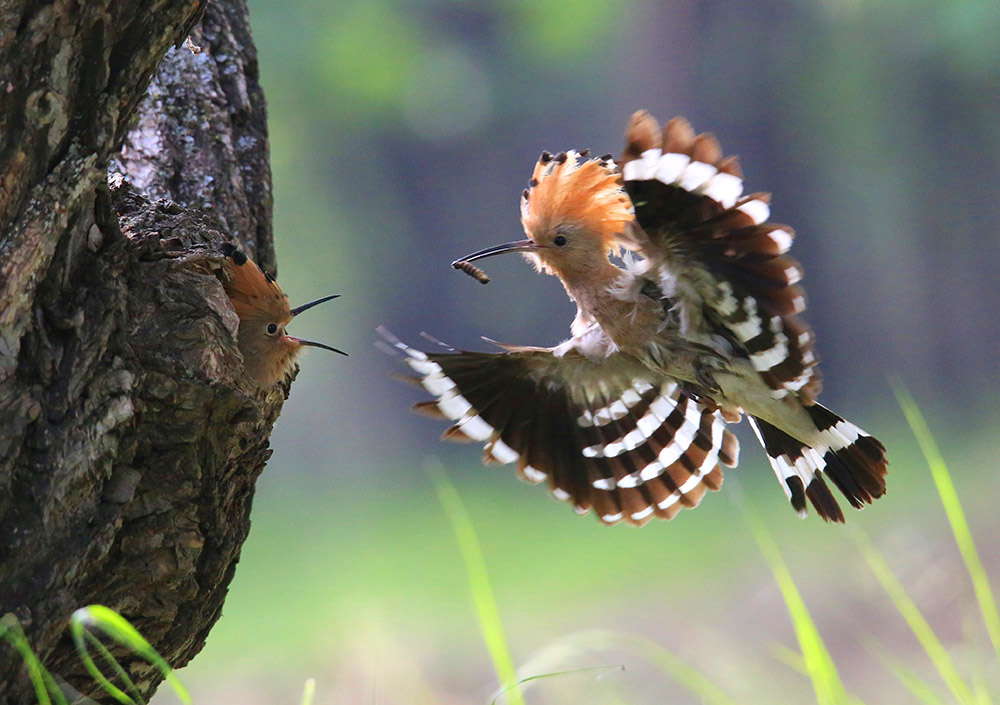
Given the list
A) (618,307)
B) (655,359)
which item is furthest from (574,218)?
(655,359)

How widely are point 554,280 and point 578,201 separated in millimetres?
3889

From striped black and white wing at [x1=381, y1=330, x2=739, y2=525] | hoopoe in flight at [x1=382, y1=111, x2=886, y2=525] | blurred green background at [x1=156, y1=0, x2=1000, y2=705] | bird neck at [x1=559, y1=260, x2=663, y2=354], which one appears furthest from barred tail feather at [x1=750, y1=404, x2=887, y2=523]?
blurred green background at [x1=156, y1=0, x2=1000, y2=705]

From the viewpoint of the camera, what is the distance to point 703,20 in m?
5.30

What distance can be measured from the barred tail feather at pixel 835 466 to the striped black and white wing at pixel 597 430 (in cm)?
13

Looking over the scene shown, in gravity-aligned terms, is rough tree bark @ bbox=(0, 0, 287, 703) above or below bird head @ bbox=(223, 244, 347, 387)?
below

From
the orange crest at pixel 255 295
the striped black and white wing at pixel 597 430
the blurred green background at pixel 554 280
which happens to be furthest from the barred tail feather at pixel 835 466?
the blurred green background at pixel 554 280

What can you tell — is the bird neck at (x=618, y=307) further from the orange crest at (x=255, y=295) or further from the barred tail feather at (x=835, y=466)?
the orange crest at (x=255, y=295)

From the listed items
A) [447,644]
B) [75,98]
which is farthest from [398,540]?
[75,98]

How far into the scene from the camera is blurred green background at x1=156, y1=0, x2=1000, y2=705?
457 centimetres

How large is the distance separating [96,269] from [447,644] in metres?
3.55

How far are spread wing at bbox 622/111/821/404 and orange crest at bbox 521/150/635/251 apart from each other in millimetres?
129

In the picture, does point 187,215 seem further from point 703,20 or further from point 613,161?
point 703,20

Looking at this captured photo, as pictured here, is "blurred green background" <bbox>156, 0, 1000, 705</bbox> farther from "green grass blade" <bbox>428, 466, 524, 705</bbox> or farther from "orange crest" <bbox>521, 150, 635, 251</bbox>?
"green grass blade" <bbox>428, 466, 524, 705</bbox>

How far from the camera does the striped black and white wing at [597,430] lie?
6.18 feet
